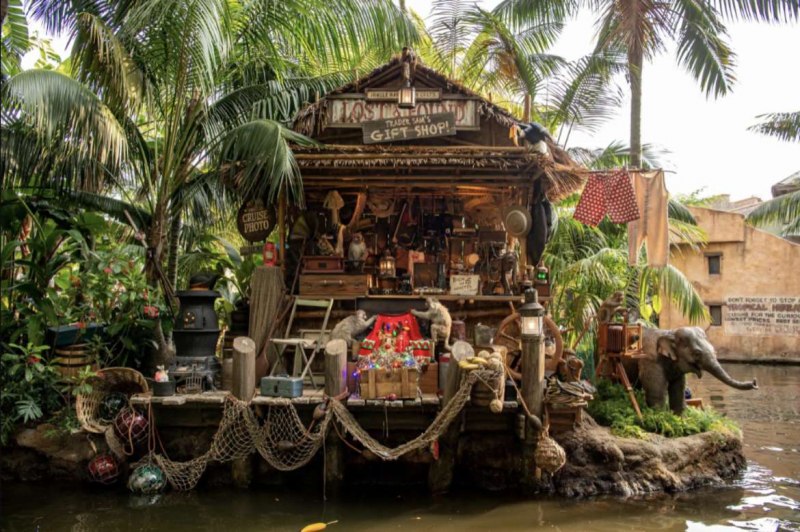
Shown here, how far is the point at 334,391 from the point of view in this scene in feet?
26.2

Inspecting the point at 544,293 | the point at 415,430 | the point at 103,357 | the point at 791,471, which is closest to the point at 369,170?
the point at 544,293

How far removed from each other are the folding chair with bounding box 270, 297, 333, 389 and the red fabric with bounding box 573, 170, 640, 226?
4.60 meters

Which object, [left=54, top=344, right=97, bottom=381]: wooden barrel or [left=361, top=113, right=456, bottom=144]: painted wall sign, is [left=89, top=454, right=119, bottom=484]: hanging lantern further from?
[left=361, top=113, right=456, bottom=144]: painted wall sign

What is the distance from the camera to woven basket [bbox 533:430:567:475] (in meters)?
7.74

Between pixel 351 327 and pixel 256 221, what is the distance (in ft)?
8.69

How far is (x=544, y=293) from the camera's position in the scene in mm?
10086

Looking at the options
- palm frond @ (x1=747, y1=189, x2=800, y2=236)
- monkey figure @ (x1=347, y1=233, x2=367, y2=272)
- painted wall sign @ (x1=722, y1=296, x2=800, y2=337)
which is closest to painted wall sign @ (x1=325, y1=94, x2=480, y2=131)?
monkey figure @ (x1=347, y1=233, x2=367, y2=272)

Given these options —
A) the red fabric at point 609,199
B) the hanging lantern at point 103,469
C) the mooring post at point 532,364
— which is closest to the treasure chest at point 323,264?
the mooring post at point 532,364

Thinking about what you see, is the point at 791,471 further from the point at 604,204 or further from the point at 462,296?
the point at 462,296

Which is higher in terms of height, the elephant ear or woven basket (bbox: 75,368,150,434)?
the elephant ear

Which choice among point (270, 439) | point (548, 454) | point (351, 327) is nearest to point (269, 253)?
point (351, 327)

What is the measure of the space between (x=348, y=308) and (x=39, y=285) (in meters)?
4.76

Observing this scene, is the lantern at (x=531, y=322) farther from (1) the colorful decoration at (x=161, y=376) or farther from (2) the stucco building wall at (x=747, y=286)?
(2) the stucco building wall at (x=747, y=286)

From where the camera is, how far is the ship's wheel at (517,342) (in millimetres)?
9117
